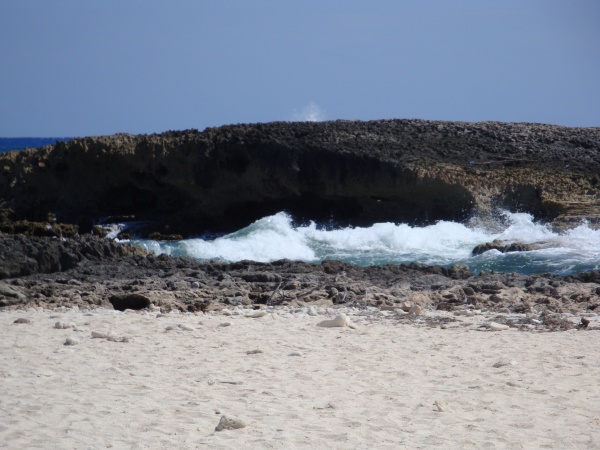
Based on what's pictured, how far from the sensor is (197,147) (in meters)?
27.6

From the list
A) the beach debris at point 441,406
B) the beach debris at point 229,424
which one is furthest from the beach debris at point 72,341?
the beach debris at point 441,406

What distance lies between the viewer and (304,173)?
86.5 feet

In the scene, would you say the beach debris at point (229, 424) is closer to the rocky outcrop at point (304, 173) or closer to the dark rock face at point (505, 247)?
the dark rock face at point (505, 247)

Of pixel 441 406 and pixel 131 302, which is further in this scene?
pixel 131 302

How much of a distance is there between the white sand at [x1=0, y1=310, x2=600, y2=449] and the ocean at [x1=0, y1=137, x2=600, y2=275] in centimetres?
1036

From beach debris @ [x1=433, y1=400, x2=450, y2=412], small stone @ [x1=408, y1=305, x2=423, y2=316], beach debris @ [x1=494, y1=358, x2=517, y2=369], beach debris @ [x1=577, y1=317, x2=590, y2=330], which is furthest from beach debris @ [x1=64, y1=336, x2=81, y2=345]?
beach debris @ [x1=577, y1=317, x2=590, y2=330]

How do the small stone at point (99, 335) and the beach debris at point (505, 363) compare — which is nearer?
the beach debris at point (505, 363)

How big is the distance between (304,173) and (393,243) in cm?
548

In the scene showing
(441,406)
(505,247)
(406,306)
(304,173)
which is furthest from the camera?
(304,173)

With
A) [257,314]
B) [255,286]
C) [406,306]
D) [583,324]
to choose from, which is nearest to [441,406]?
[583,324]

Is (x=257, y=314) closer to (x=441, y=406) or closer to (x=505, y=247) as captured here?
(x=441, y=406)

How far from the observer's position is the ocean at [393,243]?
18.9 meters

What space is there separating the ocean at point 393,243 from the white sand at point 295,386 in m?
10.4

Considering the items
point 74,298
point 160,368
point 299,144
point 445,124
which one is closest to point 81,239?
point 74,298
